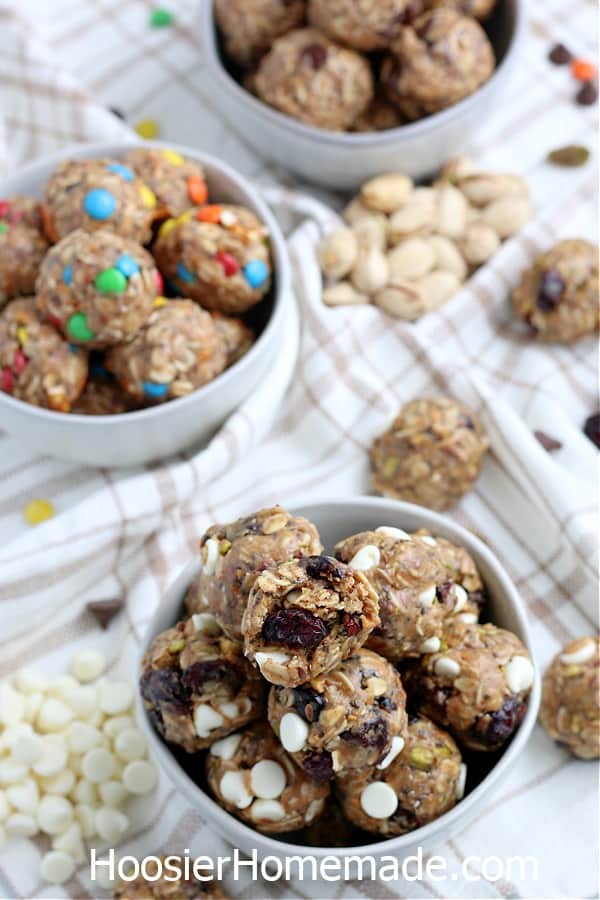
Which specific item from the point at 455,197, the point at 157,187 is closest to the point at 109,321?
the point at 157,187

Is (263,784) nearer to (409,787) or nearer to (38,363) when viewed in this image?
(409,787)

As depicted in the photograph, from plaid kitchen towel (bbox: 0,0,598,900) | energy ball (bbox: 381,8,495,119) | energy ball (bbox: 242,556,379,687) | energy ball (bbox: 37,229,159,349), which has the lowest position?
plaid kitchen towel (bbox: 0,0,598,900)

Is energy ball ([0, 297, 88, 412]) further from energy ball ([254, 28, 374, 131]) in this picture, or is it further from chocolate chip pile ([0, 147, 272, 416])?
energy ball ([254, 28, 374, 131])

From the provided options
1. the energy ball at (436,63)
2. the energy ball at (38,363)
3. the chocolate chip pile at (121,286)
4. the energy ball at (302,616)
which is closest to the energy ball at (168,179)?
the chocolate chip pile at (121,286)

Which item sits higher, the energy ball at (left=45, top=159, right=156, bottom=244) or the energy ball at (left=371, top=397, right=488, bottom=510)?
the energy ball at (left=45, top=159, right=156, bottom=244)

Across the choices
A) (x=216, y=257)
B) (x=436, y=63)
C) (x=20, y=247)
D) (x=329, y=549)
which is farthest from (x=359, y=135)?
(x=329, y=549)

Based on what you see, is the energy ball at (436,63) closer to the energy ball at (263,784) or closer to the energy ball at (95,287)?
the energy ball at (95,287)

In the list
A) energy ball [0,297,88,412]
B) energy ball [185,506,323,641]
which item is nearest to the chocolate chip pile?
energy ball [0,297,88,412]
